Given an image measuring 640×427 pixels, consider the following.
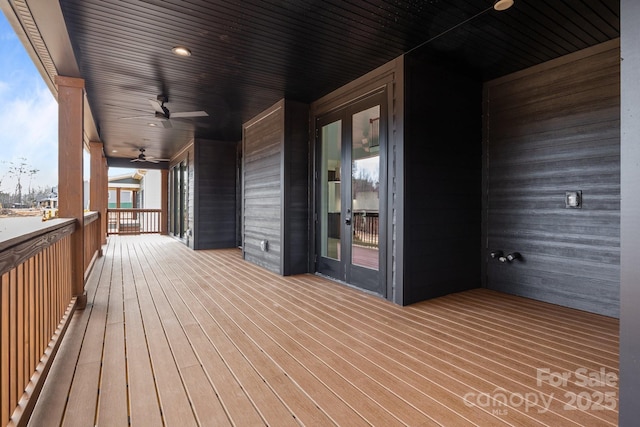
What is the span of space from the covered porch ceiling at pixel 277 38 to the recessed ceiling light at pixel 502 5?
0.06 m

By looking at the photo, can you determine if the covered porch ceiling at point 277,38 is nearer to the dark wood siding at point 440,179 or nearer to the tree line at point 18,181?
the dark wood siding at point 440,179

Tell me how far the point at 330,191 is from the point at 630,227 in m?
A: 3.64

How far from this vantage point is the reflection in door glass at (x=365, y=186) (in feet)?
12.8

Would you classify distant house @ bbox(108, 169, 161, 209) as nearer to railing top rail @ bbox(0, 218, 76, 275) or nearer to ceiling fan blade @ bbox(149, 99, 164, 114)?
ceiling fan blade @ bbox(149, 99, 164, 114)

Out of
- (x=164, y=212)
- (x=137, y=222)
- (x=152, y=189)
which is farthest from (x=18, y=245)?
(x=152, y=189)

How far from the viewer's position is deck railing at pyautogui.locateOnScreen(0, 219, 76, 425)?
1430 millimetres

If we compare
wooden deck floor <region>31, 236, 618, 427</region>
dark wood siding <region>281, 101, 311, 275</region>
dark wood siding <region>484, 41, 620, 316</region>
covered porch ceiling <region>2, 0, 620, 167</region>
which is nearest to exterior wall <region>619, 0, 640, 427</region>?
wooden deck floor <region>31, 236, 618, 427</region>

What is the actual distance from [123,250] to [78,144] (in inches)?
191

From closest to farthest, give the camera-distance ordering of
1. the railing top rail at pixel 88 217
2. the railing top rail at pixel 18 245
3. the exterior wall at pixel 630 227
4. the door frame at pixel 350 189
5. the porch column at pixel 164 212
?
1. the exterior wall at pixel 630 227
2. the railing top rail at pixel 18 245
3. the door frame at pixel 350 189
4. the railing top rail at pixel 88 217
5. the porch column at pixel 164 212

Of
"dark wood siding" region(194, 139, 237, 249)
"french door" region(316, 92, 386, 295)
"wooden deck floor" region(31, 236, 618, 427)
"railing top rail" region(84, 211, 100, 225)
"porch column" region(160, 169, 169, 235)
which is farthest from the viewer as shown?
"porch column" region(160, 169, 169, 235)

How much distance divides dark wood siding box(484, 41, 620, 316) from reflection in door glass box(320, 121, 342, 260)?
1.85 m

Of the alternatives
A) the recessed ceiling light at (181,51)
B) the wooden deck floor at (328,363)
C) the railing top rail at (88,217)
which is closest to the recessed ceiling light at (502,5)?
the wooden deck floor at (328,363)

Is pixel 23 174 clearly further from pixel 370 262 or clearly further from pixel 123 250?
pixel 123 250

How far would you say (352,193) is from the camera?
13.9 ft
